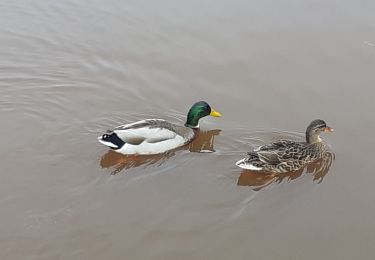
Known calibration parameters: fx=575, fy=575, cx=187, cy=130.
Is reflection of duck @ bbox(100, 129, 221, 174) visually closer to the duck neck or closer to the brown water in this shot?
the brown water

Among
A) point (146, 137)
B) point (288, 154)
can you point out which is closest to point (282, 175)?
point (288, 154)

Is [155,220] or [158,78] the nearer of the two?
[155,220]

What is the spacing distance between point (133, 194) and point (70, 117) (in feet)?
5.72

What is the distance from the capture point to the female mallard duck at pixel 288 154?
634 centimetres

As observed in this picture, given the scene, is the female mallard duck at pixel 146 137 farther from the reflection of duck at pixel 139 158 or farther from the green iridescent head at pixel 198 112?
the green iridescent head at pixel 198 112

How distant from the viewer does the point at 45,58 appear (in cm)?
852

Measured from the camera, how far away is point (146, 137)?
669 cm

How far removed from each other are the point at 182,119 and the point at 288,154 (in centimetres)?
167

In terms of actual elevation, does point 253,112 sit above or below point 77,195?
above

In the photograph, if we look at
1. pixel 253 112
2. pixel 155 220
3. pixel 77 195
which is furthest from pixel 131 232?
pixel 253 112

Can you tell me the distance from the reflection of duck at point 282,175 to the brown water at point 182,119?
24mm

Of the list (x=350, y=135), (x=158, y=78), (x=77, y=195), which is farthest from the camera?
(x=158, y=78)

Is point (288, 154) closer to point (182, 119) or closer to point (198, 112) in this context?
point (198, 112)

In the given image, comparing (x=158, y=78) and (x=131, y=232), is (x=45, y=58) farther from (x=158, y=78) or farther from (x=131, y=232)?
(x=131, y=232)
